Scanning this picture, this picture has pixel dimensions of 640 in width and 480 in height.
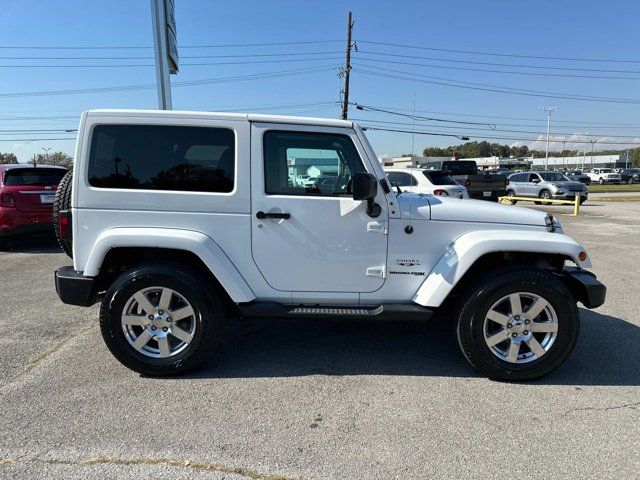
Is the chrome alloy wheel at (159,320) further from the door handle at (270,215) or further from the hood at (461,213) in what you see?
the hood at (461,213)

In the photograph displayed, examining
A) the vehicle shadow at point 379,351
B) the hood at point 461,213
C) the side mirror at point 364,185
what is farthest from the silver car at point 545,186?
the side mirror at point 364,185

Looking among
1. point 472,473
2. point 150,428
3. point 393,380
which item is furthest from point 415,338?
point 150,428

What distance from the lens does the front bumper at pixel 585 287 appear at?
3.53m

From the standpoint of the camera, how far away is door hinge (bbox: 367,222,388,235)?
348 centimetres

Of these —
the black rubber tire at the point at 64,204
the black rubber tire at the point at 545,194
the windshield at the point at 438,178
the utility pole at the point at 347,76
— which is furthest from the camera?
the utility pole at the point at 347,76

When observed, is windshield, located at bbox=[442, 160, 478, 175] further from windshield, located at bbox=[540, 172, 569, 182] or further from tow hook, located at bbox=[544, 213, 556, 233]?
tow hook, located at bbox=[544, 213, 556, 233]

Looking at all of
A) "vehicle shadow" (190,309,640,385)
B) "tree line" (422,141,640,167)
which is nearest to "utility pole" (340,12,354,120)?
"vehicle shadow" (190,309,640,385)

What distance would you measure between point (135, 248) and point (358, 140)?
193cm

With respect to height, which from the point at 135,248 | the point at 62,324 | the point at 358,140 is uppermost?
the point at 358,140

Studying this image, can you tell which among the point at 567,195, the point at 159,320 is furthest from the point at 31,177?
the point at 567,195

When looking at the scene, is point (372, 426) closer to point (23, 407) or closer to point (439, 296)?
point (439, 296)

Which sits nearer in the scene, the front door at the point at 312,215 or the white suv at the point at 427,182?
the front door at the point at 312,215

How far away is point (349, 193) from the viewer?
350 centimetres

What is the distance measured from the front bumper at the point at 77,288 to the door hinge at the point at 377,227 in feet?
7.03
